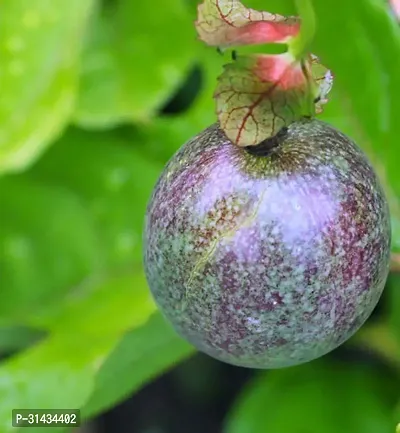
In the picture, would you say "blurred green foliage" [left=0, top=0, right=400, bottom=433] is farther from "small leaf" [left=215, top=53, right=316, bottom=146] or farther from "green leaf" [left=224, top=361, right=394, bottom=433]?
"small leaf" [left=215, top=53, right=316, bottom=146]

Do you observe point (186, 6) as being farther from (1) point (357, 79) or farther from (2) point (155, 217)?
(2) point (155, 217)

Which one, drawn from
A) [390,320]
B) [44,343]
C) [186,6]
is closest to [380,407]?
[390,320]

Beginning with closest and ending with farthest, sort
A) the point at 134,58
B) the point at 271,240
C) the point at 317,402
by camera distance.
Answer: the point at 271,240
the point at 317,402
the point at 134,58

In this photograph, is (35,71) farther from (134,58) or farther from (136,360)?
(136,360)

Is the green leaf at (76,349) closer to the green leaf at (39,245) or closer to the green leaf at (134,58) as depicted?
the green leaf at (39,245)

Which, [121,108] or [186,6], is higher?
[186,6]

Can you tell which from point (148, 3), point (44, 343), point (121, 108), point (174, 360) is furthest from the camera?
point (148, 3)

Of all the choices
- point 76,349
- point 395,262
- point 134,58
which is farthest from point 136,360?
point 134,58
